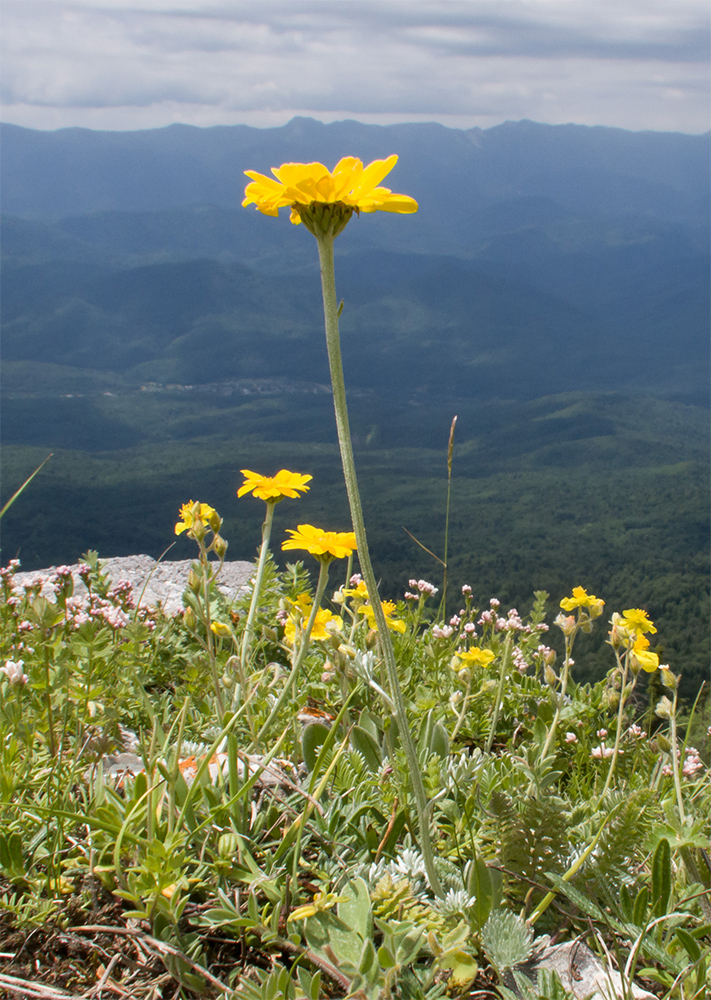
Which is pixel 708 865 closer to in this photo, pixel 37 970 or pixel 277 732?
pixel 277 732

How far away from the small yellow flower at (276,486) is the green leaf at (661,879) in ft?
4.81

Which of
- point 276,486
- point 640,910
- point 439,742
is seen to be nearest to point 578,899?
point 640,910

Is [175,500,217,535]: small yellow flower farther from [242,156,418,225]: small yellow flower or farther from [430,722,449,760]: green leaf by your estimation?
[242,156,418,225]: small yellow flower

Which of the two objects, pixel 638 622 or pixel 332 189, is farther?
pixel 638 622

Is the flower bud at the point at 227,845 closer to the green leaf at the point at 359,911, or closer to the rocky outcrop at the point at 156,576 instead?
the green leaf at the point at 359,911

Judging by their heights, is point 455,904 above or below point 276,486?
below

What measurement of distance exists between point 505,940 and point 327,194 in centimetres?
183

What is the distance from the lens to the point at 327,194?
1404mm

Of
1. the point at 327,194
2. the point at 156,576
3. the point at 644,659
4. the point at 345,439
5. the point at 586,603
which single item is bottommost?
the point at 156,576

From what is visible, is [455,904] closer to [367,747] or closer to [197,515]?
[367,747]

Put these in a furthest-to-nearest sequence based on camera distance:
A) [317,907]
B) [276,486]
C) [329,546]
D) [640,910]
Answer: [276,486], [329,546], [640,910], [317,907]

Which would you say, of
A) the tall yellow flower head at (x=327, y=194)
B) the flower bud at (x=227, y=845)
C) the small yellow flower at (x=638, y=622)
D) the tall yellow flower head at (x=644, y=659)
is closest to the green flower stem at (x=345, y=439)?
the tall yellow flower head at (x=327, y=194)

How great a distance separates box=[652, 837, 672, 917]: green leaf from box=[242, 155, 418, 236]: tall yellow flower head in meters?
1.78

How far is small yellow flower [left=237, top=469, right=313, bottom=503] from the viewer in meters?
2.37
